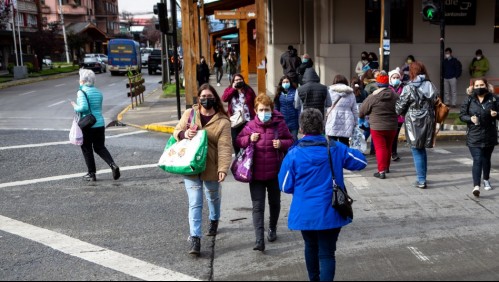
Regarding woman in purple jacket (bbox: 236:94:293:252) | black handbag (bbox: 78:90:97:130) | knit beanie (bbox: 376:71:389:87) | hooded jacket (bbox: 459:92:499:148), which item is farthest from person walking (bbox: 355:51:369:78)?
woman in purple jacket (bbox: 236:94:293:252)

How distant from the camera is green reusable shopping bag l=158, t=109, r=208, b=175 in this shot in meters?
5.59

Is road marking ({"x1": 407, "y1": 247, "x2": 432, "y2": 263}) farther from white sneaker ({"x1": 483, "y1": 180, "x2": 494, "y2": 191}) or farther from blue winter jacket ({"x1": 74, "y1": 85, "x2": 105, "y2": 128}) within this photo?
blue winter jacket ({"x1": 74, "y1": 85, "x2": 105, "y2": 128})

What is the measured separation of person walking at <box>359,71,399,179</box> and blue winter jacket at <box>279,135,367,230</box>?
4.35 meters

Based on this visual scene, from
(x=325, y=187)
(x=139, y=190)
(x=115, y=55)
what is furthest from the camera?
(x=115, y=55)

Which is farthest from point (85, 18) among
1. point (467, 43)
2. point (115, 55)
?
point (467, 43)

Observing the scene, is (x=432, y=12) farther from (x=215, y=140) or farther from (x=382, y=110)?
(x=215, y=140)

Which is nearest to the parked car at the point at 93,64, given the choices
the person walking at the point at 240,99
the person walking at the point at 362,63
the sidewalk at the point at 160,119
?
the sidewalk at the point at 160,119

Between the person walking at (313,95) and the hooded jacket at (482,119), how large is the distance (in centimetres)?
231

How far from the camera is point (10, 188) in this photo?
29.5 ft

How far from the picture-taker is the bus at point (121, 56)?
49634 mm

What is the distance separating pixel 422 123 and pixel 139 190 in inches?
169

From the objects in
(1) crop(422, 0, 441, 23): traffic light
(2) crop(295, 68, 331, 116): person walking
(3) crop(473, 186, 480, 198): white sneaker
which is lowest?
(3) crop(473, 186, 480, 198): white sneaker

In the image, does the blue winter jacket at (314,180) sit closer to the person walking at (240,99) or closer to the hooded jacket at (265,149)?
the hooded jacket at (265,149)

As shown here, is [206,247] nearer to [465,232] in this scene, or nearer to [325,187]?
[325,187]
